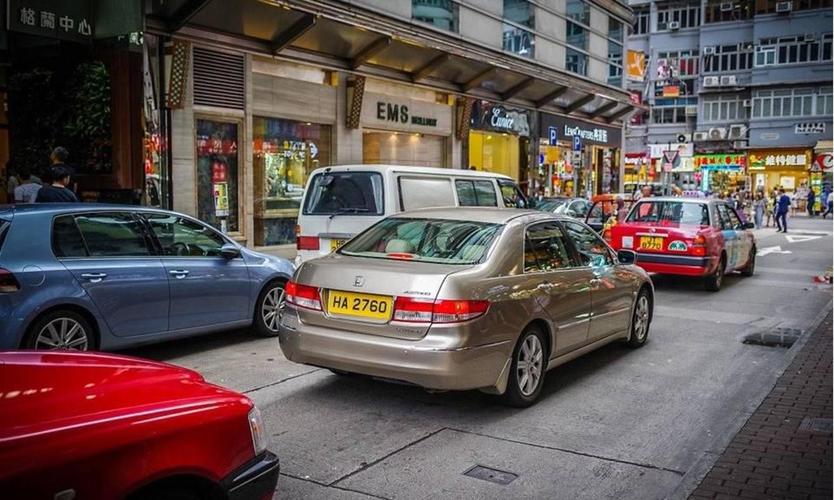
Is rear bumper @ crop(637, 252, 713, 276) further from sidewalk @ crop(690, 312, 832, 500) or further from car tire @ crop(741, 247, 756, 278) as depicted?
sidewalk @ crop(690, 312, 832, 500)

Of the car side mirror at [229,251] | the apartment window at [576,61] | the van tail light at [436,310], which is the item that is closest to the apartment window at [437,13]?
the apartment window at [576,61]

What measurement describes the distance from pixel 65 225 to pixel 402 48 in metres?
13.0

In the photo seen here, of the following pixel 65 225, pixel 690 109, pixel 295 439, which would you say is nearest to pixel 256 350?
pixel 65 225

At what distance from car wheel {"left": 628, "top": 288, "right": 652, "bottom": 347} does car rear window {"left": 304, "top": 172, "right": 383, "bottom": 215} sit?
351cm

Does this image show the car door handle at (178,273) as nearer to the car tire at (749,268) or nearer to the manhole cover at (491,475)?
the manhole cover at (491,475)

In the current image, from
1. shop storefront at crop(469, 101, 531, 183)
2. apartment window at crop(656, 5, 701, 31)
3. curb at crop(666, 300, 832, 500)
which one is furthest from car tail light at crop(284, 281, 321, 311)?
apartment window at crop(656, 5, 701, 31)

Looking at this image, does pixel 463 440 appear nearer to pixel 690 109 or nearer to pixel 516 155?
pixel 516 155

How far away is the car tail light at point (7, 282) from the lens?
18.8ft

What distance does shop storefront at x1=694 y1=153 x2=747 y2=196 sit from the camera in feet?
176

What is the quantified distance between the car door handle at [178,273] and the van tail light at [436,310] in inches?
113

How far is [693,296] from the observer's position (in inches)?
470

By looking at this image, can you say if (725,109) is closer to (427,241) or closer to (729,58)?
(729,58)


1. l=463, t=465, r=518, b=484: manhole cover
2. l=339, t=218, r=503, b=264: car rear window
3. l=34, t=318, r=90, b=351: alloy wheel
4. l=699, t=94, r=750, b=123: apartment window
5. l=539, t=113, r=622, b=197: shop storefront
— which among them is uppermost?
l=699, t=94, r=750, b=123: apartment window

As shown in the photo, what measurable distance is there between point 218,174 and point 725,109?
48526mm
